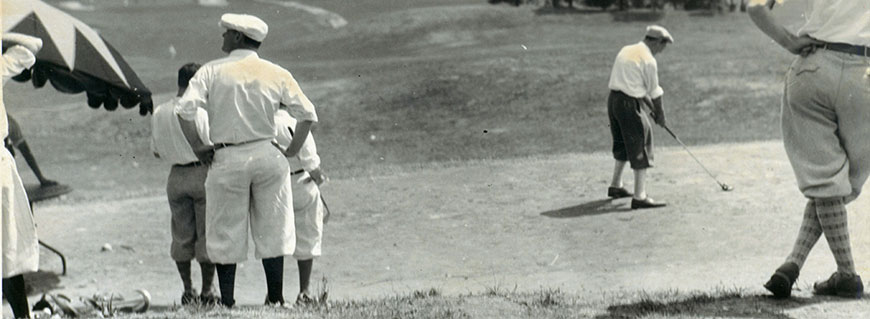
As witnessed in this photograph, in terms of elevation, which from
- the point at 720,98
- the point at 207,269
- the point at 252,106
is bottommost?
the point at 720,98

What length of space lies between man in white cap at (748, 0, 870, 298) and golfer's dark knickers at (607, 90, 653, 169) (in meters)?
3.60

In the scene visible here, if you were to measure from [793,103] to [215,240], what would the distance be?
2.61 metres

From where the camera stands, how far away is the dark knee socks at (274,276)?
5812 millimetres

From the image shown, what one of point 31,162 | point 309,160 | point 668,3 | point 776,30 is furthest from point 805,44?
point 31,162

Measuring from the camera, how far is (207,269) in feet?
21.5

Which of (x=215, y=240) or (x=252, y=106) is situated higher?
(x=252, y=106)

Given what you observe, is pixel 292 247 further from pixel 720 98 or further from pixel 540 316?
pixel 720 98

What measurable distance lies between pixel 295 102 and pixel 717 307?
2.03 m

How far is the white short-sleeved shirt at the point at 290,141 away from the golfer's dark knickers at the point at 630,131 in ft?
11.5

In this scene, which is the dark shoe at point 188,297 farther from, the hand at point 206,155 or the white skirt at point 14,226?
the white skirt at point 14,226

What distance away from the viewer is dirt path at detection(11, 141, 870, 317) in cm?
691

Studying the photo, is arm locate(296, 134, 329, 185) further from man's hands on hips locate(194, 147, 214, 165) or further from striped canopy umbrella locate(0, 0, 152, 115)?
striped canopy umbrella locate(0, 0, 152, 115)

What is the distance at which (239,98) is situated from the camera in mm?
5559

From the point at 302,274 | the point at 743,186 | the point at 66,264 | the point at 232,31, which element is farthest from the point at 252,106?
the point at 743,186
